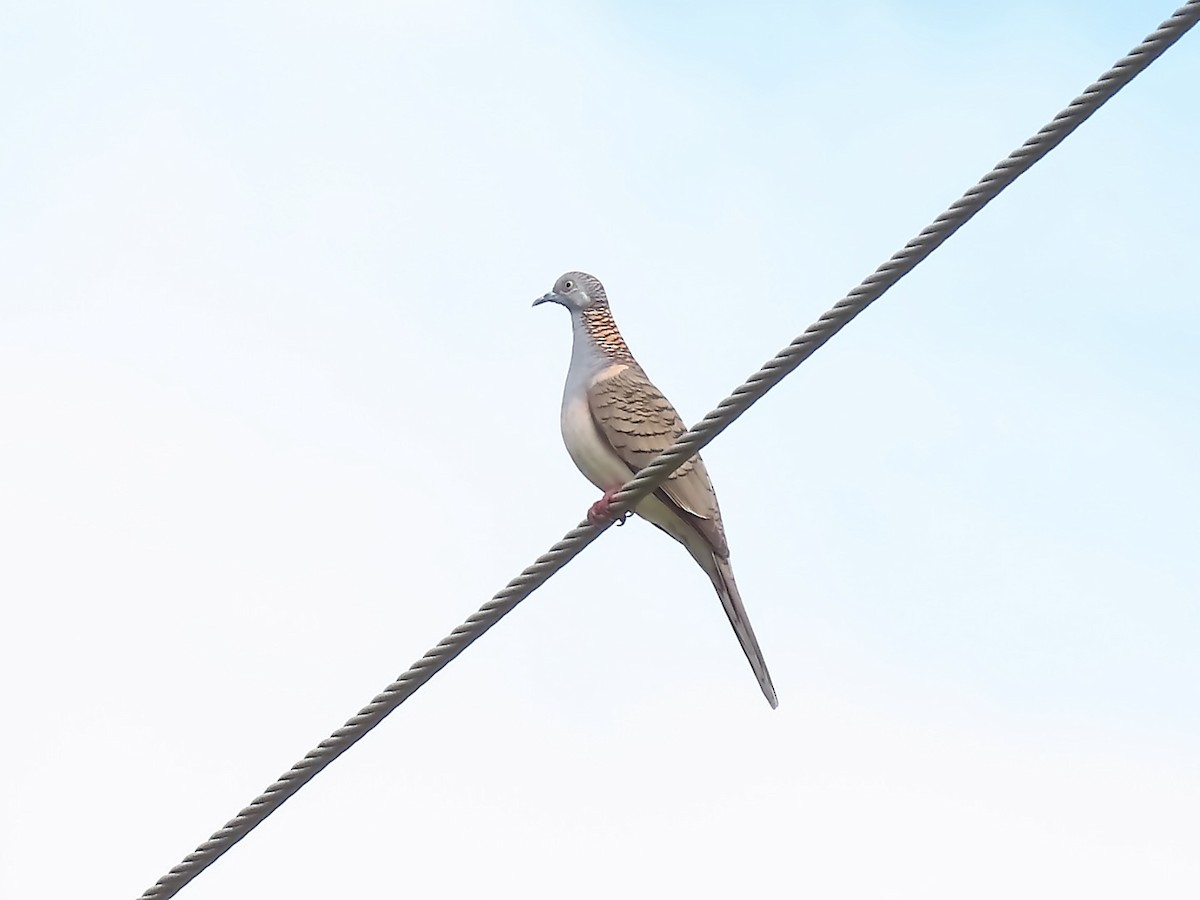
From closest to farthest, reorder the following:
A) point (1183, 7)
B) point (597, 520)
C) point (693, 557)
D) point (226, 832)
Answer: point (1183, 7), point (226, 832), point (597, 520), point (693, 557)

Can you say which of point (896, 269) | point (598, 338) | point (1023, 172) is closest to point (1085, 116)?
point (1023, 172)

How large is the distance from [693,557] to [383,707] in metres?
2.25

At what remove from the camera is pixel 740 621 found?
588 cm

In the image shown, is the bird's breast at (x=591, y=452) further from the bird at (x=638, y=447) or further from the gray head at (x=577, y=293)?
the gray head at (x=577, y=293)

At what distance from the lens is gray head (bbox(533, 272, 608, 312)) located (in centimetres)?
682

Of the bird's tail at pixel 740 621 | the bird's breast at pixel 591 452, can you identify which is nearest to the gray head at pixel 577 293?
the bird's breast at pixel 591 452

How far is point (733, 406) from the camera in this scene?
4.14 meters

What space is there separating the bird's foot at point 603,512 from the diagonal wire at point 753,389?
528 mm

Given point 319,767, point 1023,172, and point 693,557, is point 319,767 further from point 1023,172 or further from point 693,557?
point 693,557

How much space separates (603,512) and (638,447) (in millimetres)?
1330

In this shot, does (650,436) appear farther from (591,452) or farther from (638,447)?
(591,452)

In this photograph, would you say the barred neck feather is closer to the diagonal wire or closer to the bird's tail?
the bird's tail

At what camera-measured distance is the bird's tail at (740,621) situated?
5648mm

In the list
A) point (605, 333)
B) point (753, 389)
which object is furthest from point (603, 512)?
point (605, 333)
